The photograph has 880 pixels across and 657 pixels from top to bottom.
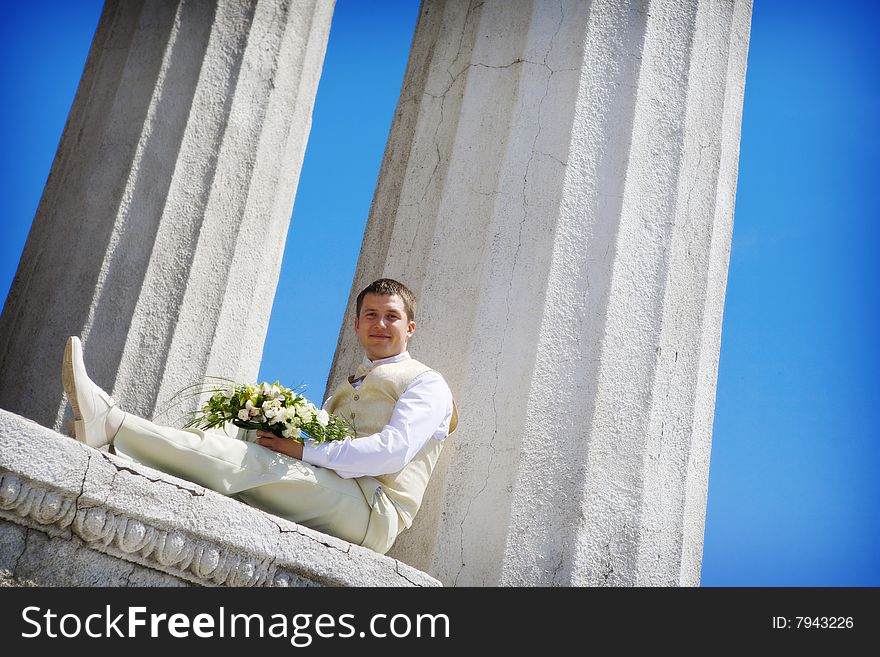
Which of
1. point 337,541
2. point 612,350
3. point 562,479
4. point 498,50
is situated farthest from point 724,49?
point 337,541

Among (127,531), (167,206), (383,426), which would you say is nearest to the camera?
(127,531)

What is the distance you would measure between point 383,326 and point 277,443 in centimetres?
107

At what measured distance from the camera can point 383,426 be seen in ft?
19.6

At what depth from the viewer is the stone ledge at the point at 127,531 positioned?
438cm

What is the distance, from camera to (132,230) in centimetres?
822

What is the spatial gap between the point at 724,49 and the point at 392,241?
8.69 feet

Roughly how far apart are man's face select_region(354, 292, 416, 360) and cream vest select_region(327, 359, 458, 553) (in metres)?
0.13

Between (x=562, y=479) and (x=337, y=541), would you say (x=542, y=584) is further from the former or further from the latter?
(x=337, y=541)

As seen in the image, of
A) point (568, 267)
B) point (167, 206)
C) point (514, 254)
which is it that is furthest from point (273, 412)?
point (167, 206)

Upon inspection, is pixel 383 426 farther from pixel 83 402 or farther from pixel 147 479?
pixel 83 402

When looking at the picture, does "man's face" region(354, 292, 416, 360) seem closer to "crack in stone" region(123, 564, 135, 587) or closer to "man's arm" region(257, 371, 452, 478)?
"man's arm" region(257, 371, 452, 478)

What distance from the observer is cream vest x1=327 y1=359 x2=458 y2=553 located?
18.7 ft

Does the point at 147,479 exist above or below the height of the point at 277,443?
below
